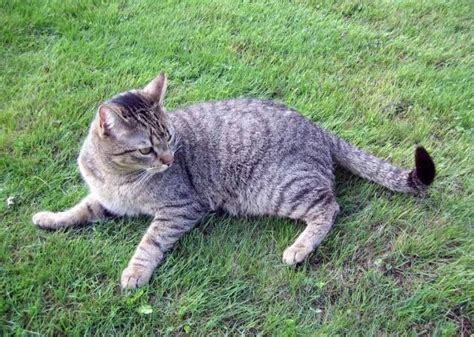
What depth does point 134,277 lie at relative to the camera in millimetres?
2660

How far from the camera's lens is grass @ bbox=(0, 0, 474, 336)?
103 inches

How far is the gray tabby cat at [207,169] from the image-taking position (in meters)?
2.84

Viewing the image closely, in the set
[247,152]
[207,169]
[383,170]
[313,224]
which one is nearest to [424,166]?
[383,170]

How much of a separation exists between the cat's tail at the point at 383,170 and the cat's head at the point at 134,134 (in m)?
1.17

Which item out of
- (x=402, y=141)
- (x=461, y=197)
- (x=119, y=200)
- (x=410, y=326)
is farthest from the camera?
(x=402, y=141)

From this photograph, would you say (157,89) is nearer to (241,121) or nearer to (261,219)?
(241,121)

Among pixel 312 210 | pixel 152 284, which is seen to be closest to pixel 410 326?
pixel 312 210

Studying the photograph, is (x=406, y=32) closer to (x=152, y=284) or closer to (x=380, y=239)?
(x=380, y=239)

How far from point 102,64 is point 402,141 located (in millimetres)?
2518

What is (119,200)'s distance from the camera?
300 centimetres

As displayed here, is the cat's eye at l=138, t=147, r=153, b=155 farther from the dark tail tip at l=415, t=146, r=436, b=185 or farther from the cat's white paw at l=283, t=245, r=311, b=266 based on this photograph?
the dark tail tip at l=415, t=146, r=436, b=185

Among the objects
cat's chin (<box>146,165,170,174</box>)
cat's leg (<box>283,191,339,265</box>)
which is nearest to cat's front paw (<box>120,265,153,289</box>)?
cat's chin (<box>146,165,170,174</box>)

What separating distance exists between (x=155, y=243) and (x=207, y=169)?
60cm

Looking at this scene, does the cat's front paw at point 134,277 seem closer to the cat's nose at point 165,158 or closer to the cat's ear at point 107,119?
the cat's nose at point 165,158
